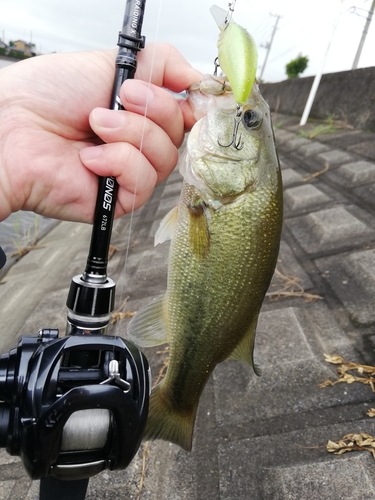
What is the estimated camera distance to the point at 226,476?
188 cm

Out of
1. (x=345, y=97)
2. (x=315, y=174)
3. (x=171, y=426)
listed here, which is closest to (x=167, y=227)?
(x=171, y=426)

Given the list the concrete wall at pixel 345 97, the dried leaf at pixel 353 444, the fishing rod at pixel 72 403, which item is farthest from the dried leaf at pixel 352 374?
the concrete wall at pixel 345 97

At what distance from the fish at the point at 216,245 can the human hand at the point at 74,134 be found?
0.52 ft

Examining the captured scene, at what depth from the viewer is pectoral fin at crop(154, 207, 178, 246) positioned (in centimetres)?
155

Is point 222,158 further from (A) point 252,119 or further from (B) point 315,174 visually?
(B) point 315,174

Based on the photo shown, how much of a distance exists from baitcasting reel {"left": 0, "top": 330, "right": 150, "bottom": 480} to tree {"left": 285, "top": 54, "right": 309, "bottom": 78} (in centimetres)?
1757

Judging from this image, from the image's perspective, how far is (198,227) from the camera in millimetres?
1464

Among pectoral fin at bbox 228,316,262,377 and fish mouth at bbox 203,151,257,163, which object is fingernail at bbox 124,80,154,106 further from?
→ pectoral fin at bbox 228,316,262,377

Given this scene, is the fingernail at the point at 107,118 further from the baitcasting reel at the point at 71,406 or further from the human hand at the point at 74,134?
the baitcasting reel at the point at 71,406

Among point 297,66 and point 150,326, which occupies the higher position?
point 297,66

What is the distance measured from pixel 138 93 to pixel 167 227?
1.58 feet

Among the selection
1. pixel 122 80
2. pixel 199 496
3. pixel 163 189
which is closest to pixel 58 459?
pixel 199 496

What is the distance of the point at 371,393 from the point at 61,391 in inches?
68.9

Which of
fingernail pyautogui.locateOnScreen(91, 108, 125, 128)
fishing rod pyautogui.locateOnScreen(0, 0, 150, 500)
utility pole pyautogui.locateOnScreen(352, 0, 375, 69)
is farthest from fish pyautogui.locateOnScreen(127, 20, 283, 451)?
utility pole pyautogui.locateOnScreen(352, 0, 375, 69)
